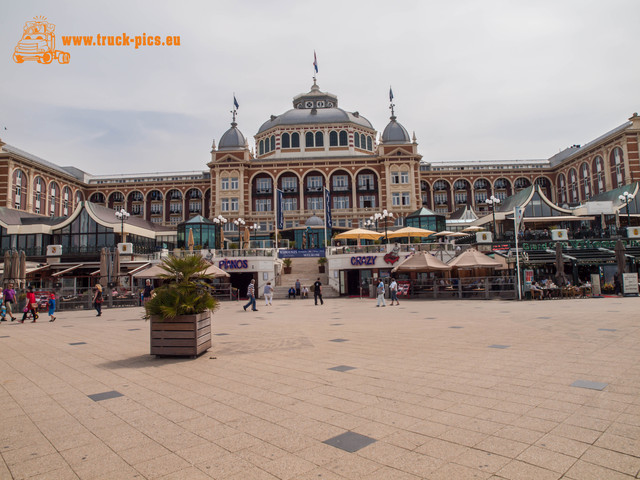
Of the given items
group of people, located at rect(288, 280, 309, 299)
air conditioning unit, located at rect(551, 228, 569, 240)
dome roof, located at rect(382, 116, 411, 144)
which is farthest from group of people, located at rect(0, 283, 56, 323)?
dome roof, located at rect(382, 116, 411, 144)

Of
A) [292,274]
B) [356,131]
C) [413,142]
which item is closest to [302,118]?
[356,131]

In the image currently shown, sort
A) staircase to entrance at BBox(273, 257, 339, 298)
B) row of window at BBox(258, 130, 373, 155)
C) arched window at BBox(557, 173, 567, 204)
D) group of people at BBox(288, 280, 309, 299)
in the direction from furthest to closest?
arched window at BBox(557, 173, 567, 204) < row of window at BBox(258, 130, 373, 155) < staircase to entrance at BBox(273, 257, 339, 298) < group of people at BBox(288, 280, 309, 299)

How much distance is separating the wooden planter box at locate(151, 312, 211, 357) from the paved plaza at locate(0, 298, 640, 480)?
26cm

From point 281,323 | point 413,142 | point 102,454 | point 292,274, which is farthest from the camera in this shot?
point 413,142

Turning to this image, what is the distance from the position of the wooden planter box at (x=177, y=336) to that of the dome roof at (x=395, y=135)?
5732 cm

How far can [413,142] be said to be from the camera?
60812 millimetres

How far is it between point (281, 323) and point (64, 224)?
133 feet

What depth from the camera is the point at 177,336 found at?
832 centimetres

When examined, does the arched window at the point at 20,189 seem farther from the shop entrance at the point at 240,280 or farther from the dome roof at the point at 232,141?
the shop entrance at the point at 240,280

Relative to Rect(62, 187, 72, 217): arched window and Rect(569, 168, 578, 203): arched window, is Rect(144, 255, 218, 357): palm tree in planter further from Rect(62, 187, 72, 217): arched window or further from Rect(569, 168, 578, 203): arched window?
Rect(62, 187, 72, 217): arched window

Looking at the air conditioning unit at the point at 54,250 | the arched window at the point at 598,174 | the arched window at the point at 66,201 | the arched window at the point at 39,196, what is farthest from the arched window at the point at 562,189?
the arched window at the point at 39,196

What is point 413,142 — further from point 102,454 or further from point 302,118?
point 102,454

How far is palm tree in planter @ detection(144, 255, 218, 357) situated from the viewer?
27.0 feet

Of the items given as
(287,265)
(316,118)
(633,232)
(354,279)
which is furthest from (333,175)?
(633,232)
